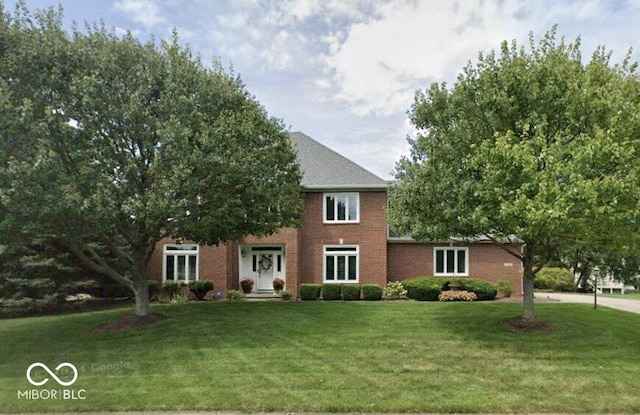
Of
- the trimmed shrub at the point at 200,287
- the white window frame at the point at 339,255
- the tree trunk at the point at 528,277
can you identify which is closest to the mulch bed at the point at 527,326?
the tree trunk at the point at 528,277

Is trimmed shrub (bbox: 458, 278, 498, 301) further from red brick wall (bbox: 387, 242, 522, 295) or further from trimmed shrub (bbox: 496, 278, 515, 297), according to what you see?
red brick wall (bbox: 387, 242, 522, 295)

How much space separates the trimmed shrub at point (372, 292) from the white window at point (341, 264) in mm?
1700

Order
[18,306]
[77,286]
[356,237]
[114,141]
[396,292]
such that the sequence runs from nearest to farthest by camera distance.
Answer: [114,141]
[18,306]
[77,286]
[396,292]
[356,237]

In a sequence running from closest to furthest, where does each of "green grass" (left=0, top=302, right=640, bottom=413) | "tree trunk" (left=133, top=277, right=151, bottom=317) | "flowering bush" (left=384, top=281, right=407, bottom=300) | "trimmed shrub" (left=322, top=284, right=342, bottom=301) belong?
"green grass" (left=0, top=302, right=640, bottom=413) → "tree trunk" (left=133, top=277, right=151, bottom=317) → "trimmed shrub" (left=322, top=284, right=342, bottom=301) → "flowering bush" (left=384, top=281, right=407, bottom=300)

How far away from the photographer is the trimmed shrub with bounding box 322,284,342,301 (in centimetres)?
2161

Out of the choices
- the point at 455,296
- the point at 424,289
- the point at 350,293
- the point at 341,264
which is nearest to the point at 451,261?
the point at 455,296

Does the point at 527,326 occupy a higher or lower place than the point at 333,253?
lower

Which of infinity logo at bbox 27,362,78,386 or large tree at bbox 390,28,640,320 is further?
large tree at bbox 390,28,640,320

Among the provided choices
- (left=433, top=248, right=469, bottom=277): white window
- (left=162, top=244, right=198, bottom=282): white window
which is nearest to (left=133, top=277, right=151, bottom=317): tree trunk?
(left=162, top=244, right=198, bottom=282): white window

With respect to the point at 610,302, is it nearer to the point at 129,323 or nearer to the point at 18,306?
the point at 129,323

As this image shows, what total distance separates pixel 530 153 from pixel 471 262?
1490cm

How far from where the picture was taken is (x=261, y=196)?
44.6ft

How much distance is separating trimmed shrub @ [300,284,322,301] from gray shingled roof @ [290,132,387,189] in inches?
194

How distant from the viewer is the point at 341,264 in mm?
23156
